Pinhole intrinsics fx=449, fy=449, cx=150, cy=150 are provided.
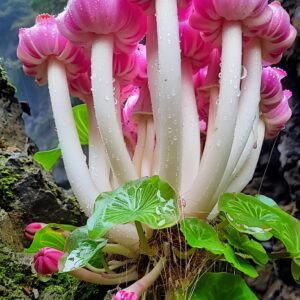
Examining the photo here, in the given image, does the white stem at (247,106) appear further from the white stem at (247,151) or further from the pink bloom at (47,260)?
the pink bloom at (47,260)

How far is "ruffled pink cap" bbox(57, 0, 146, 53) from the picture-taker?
0.91 meters

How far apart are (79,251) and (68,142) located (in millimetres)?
270

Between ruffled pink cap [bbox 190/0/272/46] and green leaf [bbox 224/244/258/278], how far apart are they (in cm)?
46

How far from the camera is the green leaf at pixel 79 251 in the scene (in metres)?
0.83

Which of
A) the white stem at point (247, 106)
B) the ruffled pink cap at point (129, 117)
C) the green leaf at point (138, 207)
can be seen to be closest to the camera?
the green leaf at point (138, 207)

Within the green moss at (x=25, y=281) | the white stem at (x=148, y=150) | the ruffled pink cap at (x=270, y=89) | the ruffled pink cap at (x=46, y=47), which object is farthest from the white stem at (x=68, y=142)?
the ruffled pink cap at (x=270, y=89)

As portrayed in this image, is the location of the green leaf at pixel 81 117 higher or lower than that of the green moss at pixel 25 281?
higher

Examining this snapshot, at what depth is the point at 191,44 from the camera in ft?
3.43

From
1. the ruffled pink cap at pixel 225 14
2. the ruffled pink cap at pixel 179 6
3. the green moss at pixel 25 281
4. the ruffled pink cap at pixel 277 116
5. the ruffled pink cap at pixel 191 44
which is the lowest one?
the green moss at pixel 25 281

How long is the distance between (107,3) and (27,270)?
800 mm

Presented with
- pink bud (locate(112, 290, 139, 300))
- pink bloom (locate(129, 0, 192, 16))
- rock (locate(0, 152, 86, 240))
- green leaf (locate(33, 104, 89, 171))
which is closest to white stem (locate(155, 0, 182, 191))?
pink bloom (locate(129, 0, 192, 16))

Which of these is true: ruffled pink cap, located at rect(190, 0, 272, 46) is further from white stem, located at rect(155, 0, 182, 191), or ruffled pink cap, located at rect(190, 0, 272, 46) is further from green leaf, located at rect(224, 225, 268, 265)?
green leaf, located at rect(224, 225, 268, 265)

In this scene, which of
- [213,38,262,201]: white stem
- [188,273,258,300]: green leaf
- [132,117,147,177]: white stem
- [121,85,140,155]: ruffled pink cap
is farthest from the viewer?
[121,85,140,155]: ruffled pink cap

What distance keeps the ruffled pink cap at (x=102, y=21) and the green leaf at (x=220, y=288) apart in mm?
531
